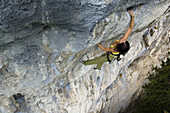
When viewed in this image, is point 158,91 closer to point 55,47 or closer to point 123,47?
point 123,47

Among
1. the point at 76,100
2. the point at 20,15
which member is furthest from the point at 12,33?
the point at 76,100

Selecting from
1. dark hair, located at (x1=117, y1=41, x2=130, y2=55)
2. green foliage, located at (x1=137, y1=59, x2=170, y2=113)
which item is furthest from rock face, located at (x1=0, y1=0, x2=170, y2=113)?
green foliage, located at (x1=137, y1=59, x2=170, y2=113)

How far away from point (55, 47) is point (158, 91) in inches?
276

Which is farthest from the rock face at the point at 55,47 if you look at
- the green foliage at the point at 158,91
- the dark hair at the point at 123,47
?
the green foliage at the point at 158,91

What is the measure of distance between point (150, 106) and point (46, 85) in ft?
23.8

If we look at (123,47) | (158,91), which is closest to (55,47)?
(123,47)

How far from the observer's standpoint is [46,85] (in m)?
3.64

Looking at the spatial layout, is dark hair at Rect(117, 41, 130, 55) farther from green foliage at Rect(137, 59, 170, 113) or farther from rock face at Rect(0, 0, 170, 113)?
green foliage at Rect(137, 59, 170, 113)

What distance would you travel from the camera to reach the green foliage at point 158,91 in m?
6.80

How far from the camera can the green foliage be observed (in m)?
6.80

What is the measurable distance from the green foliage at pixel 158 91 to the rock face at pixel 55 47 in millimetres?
3034

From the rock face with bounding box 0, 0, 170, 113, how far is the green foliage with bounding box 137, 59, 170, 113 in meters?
3.03

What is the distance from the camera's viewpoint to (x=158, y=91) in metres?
7.08

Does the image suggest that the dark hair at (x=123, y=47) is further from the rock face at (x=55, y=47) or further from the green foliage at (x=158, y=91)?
the green foliage at (x=158, y=91)
